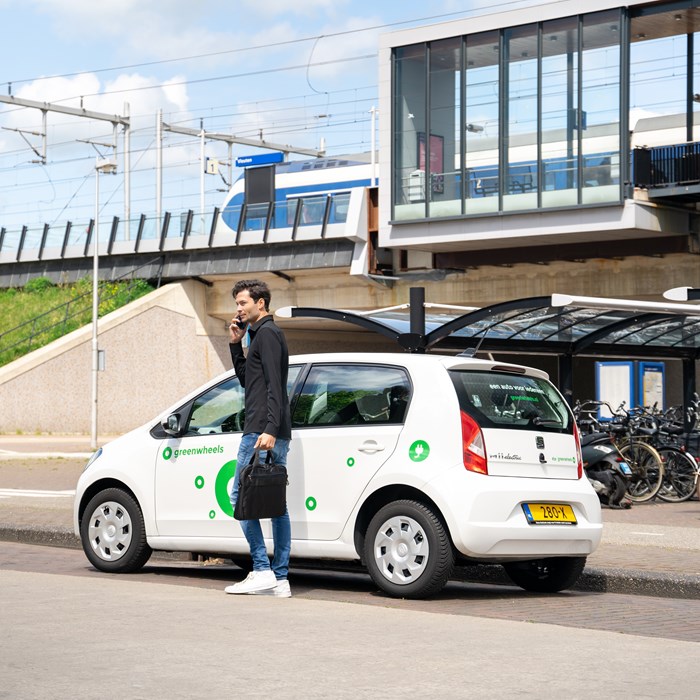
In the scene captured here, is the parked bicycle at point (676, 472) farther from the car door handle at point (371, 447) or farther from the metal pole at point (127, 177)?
the metal pole at point (127, 177)

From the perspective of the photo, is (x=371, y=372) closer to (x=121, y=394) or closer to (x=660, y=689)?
(x=660, y=689)

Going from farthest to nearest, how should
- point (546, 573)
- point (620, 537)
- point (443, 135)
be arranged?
point (443, 135), point (620, 537), point (546, 573)

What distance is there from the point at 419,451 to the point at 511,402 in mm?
771

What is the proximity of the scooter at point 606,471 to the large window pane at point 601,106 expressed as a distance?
17.5 m

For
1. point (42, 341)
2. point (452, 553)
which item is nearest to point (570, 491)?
point (452, 553)

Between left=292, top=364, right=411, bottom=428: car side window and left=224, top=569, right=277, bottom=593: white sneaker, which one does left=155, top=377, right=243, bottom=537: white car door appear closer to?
left=292, top=364, right=411, bottom=428: car side window

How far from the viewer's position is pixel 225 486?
927 centimetres

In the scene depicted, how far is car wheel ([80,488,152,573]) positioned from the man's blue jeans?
1.27 metres

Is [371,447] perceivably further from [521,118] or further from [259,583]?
[521,118]

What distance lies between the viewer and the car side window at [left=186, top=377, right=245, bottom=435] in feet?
31.1

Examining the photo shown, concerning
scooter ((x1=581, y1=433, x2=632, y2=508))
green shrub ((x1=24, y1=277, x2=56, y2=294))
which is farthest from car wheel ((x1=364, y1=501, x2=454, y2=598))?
green shrub ((x1=24, y1=277, x2=56, y2=294))

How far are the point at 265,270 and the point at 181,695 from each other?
3799 cm

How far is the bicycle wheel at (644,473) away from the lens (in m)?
17.3

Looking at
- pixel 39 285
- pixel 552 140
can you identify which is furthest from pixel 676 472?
pixel 39 285
